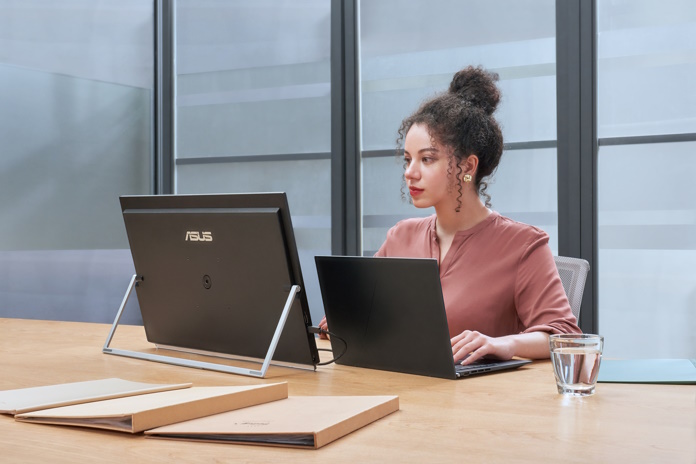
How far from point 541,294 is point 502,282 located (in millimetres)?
118

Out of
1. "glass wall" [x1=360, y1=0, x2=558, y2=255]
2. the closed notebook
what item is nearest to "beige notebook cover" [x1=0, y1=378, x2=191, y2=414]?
the closed notebook

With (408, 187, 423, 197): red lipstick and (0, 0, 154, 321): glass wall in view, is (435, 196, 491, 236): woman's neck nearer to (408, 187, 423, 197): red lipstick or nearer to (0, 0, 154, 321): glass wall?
(408, 187, 423, 197): red lipstick

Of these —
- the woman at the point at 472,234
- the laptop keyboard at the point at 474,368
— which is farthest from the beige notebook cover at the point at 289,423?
the woman at the point at 472,234

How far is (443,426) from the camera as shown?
42.0 inches

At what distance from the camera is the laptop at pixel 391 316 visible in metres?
1.42

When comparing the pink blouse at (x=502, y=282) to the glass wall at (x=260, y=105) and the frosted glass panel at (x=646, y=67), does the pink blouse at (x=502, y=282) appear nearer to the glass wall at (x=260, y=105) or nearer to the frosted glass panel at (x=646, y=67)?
the frosted glass panel at (x=646, y=67)

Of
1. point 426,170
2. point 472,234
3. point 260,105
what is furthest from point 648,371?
point 260,105

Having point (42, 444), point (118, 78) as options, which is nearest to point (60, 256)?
point (118, 78)

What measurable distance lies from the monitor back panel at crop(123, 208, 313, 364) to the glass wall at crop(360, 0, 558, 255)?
2117 mm

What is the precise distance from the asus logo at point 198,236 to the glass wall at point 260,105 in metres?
2.50

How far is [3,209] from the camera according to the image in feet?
13.1

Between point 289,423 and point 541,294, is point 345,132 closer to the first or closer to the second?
point 541,294

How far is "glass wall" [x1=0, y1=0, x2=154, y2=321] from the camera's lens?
406 centimetres

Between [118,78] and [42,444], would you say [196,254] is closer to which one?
[42,444]
